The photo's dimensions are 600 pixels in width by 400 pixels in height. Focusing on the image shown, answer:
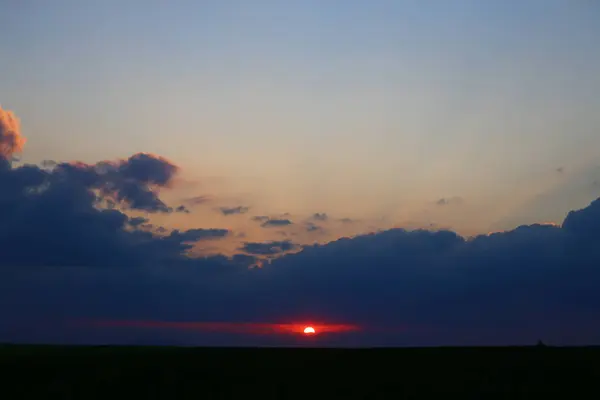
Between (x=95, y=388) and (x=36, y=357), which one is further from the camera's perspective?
(x=36, y=357)

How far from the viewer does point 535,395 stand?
7425 centimetres

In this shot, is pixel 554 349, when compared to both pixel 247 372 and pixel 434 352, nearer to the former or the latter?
pixel 434 352

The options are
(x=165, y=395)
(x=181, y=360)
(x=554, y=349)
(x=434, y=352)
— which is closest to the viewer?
(x=165, y=395)

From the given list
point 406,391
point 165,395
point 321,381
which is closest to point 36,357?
point 165,395

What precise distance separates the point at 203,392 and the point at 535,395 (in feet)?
105

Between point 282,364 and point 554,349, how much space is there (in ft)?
129

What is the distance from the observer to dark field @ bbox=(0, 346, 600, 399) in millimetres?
74000

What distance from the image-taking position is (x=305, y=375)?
80125 mm

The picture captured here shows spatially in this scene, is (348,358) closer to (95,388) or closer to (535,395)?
(535,395)

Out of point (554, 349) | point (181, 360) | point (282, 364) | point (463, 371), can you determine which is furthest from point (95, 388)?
point (554, 349)

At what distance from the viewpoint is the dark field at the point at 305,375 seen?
74.0 metres

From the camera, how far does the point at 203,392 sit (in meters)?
74.2

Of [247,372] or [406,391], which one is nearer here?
[406,391]

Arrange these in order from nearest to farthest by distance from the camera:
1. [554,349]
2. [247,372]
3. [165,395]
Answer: [165,395], [247,372], [554,349]
